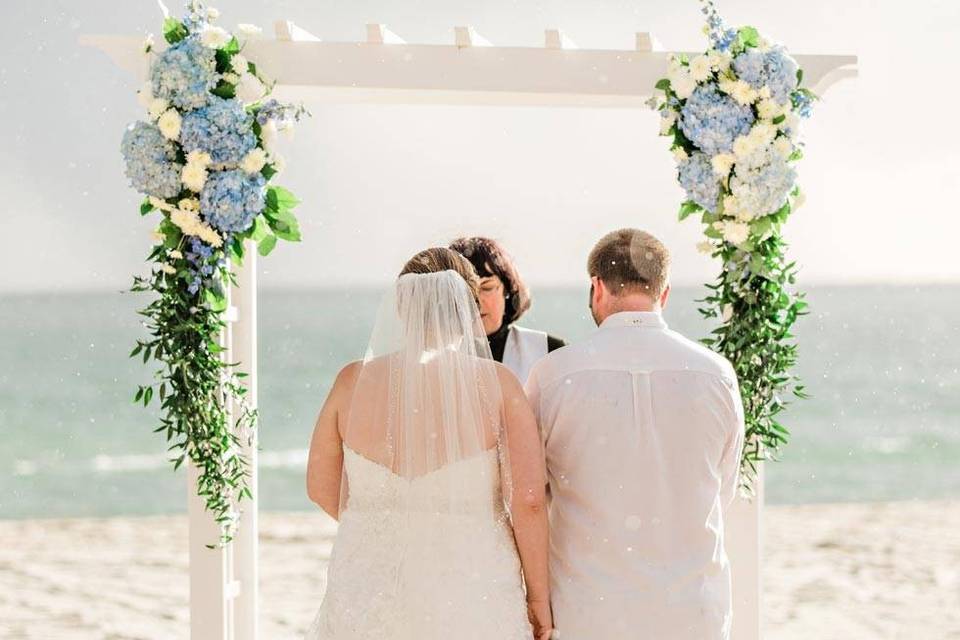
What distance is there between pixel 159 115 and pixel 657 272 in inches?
67.2

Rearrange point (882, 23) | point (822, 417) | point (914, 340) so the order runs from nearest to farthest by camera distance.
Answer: point (822, 417)
point (882, 23)
point (914, 340)

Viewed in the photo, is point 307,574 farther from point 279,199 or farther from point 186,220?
point 186,220

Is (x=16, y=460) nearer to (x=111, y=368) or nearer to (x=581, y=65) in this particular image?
(x=111, y=368)

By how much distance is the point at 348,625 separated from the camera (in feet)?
11.3

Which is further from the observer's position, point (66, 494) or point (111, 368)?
point (111, 368)

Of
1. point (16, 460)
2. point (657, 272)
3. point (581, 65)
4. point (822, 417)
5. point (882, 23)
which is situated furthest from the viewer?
point (882, 23)

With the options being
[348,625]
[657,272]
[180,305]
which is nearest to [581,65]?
[657,272]

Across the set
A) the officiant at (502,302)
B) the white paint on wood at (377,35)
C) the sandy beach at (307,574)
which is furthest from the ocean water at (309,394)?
the white paint on wood at (377,35)

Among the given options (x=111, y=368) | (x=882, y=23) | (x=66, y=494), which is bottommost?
(x=66, y=494)

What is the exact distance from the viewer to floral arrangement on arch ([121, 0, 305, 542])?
157 inches

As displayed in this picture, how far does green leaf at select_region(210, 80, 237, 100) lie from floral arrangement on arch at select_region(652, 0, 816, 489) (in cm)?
142

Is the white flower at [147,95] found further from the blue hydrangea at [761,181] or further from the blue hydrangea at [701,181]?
the blue hydrangea at [761,181]

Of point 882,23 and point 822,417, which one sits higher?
point 882,23

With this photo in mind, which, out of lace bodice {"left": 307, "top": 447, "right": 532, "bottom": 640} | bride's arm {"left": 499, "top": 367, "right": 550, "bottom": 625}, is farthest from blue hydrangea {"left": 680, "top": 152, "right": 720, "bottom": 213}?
lace bodice {"left": 307, "top": 447, "right": 532, "bottom": 640}
